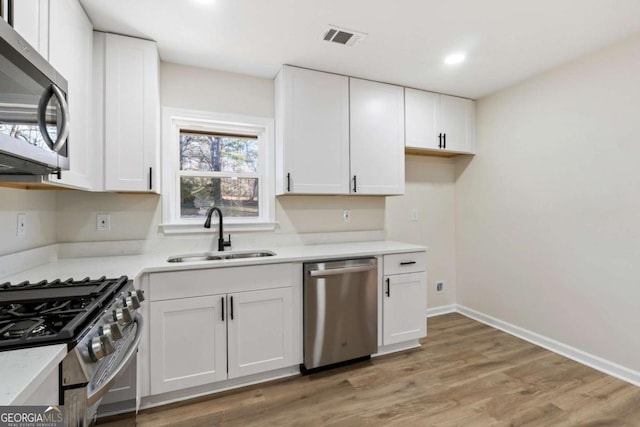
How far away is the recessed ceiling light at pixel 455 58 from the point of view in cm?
235

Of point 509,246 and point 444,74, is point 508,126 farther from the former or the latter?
point 509,246

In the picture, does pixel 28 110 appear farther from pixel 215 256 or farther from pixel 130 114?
pixel 215 256

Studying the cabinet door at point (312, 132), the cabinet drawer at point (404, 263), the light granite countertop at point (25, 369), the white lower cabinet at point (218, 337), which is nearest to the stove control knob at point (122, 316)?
the light granite countertop at point (25, 369)

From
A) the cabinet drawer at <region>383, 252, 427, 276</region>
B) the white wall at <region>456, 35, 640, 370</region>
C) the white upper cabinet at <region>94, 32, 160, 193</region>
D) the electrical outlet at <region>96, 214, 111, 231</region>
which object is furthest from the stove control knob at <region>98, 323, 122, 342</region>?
the white wall at <region>456, 35, 640, 370</region>

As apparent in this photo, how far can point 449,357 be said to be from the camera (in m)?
2.51

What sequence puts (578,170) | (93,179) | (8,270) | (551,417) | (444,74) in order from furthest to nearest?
(444,74)
(578,170)
(93,179)
(551,417)
(8,270)

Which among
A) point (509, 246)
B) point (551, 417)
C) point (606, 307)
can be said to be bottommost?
point (551, 417)

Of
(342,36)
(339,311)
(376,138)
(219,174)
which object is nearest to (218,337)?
(339,311)

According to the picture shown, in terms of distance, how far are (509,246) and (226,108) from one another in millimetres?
3064

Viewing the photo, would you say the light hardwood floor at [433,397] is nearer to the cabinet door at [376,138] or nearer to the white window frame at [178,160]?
the white window frame at [178,160]

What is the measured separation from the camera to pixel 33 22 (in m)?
1.23

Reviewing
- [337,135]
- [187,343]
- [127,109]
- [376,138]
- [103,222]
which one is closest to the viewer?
[187,343]

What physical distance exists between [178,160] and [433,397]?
265 centimetres

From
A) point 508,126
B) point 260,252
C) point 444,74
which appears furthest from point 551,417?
point 444,74
